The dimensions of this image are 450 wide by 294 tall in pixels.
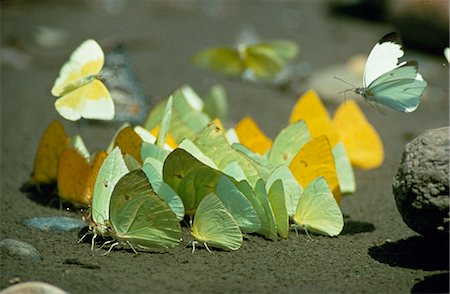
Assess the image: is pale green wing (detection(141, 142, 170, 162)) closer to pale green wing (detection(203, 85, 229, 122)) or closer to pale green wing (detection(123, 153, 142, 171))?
pale green wing (detection(123, 153, 142, 171))

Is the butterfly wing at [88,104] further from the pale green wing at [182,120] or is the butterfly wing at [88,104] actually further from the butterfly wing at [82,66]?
the pale green wing at [182,120]

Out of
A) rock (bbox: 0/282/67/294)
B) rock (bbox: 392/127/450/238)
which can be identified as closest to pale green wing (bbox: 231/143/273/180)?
rock (bbox: 392/127/450/238)

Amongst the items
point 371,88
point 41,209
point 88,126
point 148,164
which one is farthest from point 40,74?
point 371,88

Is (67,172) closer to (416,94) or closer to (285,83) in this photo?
(416,94)

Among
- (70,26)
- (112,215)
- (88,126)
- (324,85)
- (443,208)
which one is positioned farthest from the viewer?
(70,26)

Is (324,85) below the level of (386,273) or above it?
above

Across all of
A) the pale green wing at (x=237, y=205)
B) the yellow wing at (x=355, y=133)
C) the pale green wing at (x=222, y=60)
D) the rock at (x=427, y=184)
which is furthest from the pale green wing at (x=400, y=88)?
the pale green wing at (x=222, y=60)
